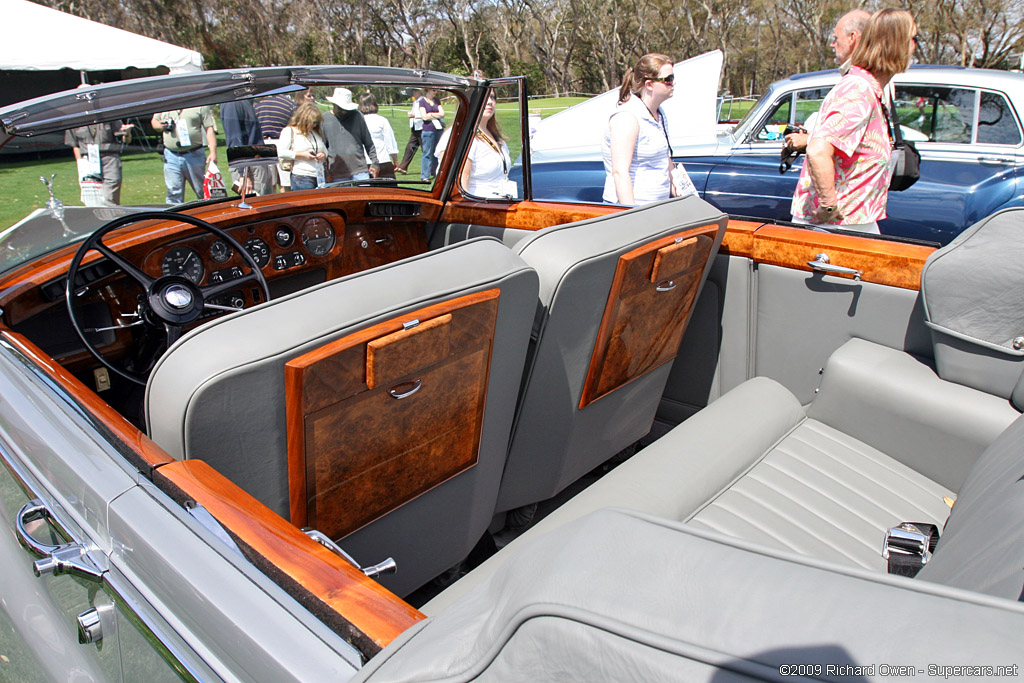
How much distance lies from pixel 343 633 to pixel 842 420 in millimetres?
1810

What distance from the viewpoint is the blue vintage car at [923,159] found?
4.64 meters

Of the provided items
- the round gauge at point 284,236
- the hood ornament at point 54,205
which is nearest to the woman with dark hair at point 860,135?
the round gauge at point 284,236

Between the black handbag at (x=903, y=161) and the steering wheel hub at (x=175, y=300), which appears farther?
the black handbag at (x=903, y=161)

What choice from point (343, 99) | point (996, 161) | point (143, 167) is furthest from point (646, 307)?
point (996, 161)

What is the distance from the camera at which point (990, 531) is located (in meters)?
1.09

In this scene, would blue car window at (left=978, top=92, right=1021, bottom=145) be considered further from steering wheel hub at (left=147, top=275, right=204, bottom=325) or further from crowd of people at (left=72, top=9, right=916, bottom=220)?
steering wheel hub at (left=147, top=275, right=204, bottom=325)

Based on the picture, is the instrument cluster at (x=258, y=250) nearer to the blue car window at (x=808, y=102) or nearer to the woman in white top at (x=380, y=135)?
the woman in white top at (x=380, y=135)

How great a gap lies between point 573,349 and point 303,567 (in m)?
1.15

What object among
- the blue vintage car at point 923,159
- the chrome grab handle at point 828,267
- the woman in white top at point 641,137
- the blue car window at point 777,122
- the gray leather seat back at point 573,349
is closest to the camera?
the gray leather seat back at point 573,349

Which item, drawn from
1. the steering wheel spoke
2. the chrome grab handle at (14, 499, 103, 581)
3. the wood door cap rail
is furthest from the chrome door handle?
the chrome grab handle at (14, 499, 103, 581)

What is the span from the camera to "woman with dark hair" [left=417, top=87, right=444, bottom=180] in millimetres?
2844

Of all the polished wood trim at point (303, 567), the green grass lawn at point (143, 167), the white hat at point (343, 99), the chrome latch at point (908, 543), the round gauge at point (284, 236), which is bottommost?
the chrome latch at point (908, 543)

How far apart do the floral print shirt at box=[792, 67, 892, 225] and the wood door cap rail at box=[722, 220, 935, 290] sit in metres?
0.48

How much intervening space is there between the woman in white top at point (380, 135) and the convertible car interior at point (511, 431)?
0.31ft
